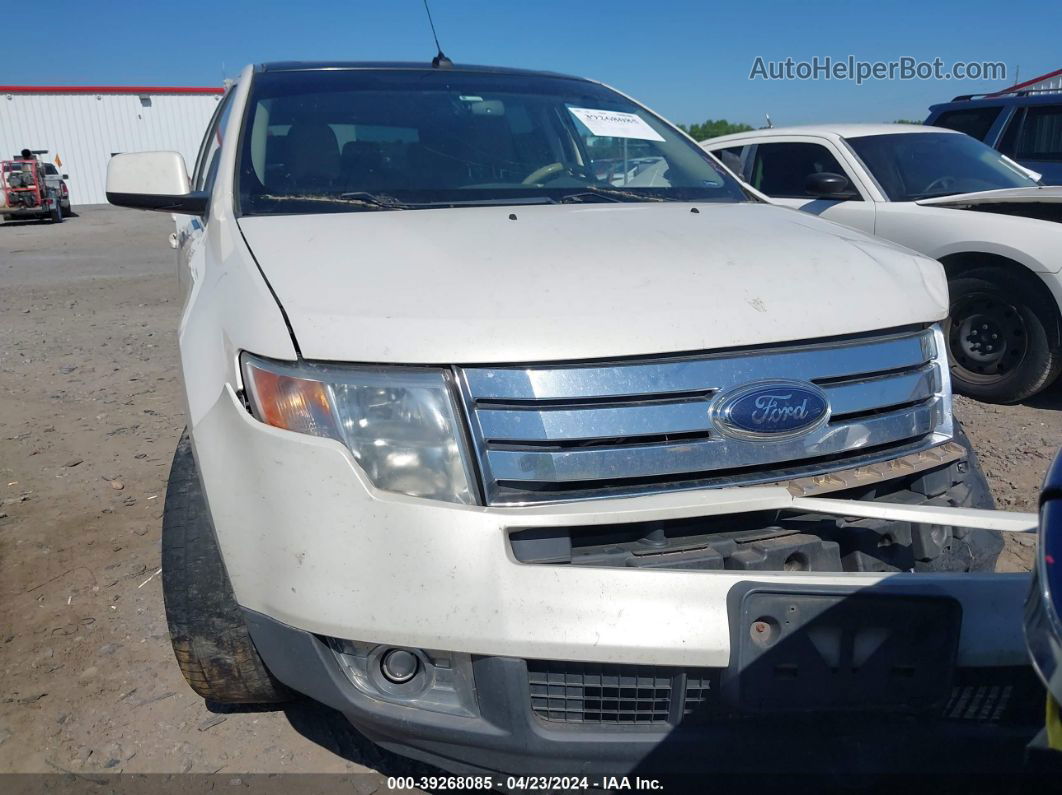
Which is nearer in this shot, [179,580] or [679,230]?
[179,580]

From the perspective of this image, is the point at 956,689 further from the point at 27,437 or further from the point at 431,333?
the point at 27,437

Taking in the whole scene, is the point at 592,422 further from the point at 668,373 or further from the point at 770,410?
the point at 770,410

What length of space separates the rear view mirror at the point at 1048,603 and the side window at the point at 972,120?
26.5 feet

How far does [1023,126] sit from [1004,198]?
12.2 ft

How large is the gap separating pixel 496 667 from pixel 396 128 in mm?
1901

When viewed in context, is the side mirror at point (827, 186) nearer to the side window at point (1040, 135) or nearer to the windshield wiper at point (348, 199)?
the windshield wiper at point (348, 199)

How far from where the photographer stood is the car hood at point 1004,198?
478 cm

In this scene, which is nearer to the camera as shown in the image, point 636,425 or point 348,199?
point 636,425

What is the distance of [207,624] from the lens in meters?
2.05

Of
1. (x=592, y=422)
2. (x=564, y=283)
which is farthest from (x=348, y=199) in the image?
(x=592, y=422)

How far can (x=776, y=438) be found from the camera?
1753 millimetres

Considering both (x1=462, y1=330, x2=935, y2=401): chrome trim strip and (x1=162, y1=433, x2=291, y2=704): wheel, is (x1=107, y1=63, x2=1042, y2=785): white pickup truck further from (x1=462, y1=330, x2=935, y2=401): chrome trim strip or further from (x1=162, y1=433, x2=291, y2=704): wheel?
→ (x1=162, y1=433, x2=291, y2=704): wheel

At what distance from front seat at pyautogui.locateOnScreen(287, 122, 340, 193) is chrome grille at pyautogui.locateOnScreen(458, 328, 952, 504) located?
120 centimetres

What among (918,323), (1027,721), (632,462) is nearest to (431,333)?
(632,462)
